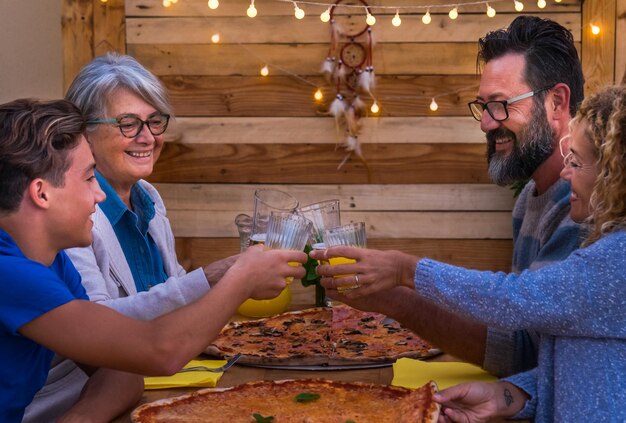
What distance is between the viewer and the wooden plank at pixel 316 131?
14.3 feet

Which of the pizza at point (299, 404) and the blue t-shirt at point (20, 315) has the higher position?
the blue t-shirt at point (20, 315)

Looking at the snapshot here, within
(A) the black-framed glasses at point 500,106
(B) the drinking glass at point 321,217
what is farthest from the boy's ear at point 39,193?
(A) the black-framed glasses at point 500,106

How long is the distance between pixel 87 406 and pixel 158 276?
3.19 ft

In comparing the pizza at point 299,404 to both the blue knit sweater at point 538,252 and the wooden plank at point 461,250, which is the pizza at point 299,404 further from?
the wooden plank at point 461,250

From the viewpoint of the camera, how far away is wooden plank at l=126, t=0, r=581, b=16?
4.29 meters

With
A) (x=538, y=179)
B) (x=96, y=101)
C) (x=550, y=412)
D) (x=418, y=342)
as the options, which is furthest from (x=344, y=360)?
(x=96, y=101)

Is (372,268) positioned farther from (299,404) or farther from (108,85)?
(108,85)

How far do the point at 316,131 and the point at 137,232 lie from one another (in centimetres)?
178

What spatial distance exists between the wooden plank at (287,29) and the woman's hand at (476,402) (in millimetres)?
2667

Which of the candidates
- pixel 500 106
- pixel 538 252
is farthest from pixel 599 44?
pixel 538 252

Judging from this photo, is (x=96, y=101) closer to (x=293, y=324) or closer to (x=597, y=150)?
(x=293, y=324)

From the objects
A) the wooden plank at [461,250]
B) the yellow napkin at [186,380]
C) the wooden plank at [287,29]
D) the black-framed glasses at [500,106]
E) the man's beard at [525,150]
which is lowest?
the yellow napkin at [186,380]

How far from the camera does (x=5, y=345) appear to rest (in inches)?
69.0

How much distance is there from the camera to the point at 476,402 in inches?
74.0
